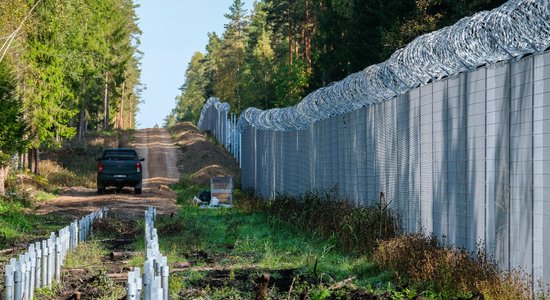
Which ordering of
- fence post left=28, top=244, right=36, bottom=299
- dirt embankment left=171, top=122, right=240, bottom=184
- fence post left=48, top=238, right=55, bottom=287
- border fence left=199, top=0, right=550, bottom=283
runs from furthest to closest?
dirt embankment left=171, top=122, right=240, bottom=184
fence post left=48, top=238, right=55, bottom=287
fence post left=28, top=244, right=36, bottom=299
border fence left=199, top=0, right=550, bottom=283

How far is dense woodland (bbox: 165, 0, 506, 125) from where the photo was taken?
39906 millimetres

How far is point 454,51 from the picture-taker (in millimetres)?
12156

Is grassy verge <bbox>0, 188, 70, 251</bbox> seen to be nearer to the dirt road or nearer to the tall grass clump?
A: the dirt road

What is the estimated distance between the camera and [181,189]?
4391 centimetres

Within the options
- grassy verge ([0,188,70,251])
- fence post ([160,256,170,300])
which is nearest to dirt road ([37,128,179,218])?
grassy verge ([0,188,70,251])

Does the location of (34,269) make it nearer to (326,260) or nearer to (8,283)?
(8,283)

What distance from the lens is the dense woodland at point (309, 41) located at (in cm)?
3991

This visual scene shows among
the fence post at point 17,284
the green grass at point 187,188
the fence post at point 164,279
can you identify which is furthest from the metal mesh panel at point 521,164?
the green grass at point 187,188

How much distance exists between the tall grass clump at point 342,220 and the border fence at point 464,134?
31cm

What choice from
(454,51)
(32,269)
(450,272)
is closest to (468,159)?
(454,51)

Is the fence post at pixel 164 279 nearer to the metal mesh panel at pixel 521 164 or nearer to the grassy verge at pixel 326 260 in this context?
the grassy verge at pixel 326 260

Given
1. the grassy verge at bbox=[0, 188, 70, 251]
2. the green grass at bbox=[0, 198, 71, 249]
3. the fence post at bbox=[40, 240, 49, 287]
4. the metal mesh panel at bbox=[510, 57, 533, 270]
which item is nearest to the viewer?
the metal mesh panel at bbox=[510, 57, 533, 270]

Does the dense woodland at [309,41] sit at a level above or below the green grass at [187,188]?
above

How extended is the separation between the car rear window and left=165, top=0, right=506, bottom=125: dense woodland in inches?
426
